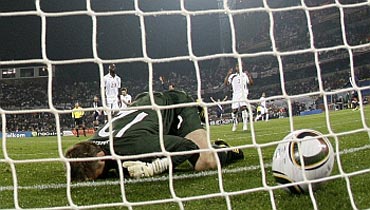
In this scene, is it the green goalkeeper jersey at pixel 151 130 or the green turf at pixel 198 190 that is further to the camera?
the green goalkeeper jersey at pixel 151 130

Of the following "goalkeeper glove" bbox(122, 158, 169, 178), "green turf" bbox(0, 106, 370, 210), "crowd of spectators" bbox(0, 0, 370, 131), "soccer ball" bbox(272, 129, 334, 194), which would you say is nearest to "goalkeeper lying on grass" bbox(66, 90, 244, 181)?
"goalkeeper glove" bbox(122, 158, 169, 178)

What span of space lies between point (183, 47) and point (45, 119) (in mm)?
8417

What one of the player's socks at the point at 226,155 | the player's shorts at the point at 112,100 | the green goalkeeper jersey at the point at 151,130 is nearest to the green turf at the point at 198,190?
the player's socks at the point at 226,155

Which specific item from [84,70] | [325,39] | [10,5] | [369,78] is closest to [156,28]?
[84,70]

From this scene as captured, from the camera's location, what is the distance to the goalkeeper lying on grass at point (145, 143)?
137 inches

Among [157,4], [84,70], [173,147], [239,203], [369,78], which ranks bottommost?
[239,203]

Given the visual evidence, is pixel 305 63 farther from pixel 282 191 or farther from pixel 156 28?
pixel 282 191

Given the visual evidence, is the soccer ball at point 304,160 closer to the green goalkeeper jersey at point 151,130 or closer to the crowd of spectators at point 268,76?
the green goalkeeper jersey at point 151,130

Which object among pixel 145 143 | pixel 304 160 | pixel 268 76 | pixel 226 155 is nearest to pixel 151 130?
pixel 145 143

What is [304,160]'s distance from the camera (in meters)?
2.59

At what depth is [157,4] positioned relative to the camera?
26.5 m

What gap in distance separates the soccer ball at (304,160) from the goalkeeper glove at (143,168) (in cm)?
107

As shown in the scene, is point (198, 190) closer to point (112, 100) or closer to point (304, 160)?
point (304, 160)

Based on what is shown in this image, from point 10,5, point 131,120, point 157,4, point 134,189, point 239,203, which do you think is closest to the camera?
point 239,203
